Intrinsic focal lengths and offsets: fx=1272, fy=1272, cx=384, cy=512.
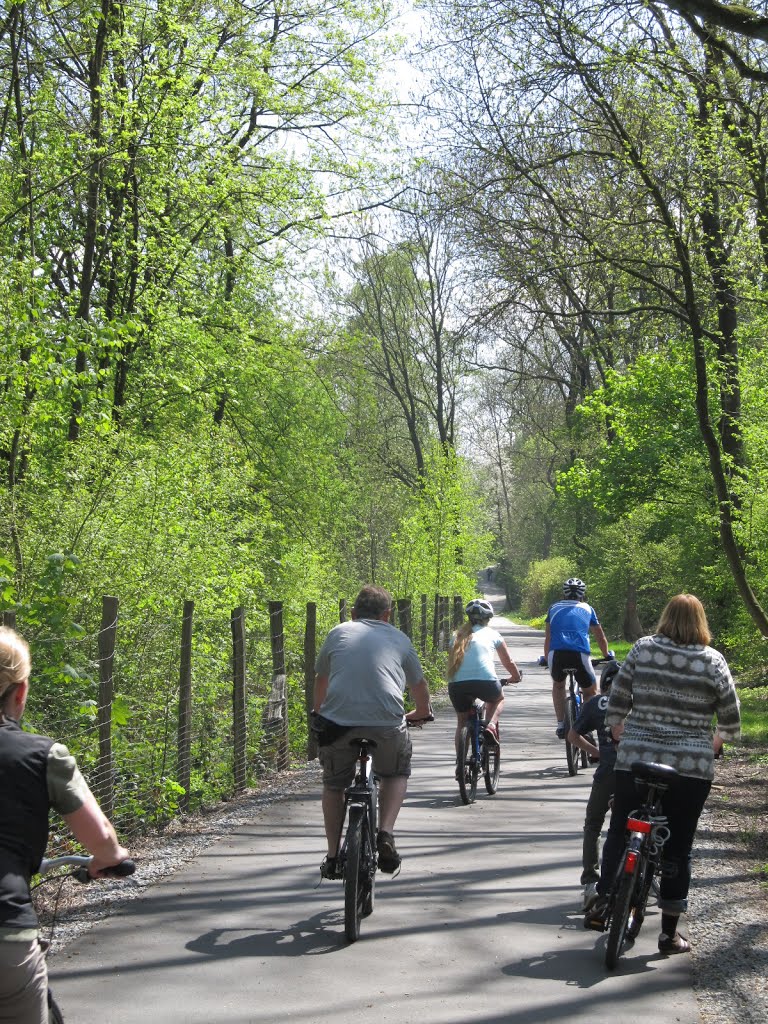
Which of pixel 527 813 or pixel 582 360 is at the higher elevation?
pixel 582 360

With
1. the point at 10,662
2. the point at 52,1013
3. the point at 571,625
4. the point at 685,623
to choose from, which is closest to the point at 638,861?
the point at 685,623

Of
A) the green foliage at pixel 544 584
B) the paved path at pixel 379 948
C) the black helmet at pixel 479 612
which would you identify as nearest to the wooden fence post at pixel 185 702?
the paved path at pixel 379 948

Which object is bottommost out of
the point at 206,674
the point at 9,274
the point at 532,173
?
the point at 206,674

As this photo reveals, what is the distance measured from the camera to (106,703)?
9.24m

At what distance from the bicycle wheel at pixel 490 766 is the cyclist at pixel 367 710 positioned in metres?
4.92

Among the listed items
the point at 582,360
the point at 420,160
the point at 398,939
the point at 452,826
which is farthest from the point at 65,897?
the point at 582,360

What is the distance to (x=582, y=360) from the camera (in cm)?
4781

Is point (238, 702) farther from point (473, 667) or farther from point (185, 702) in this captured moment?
point (473, 667)

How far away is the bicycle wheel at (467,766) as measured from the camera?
1185 centimetres

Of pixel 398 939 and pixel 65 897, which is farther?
pixel 65 897

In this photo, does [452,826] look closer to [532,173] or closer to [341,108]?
[532,173]

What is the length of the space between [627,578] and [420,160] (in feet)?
88.3

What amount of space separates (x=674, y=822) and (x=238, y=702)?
738 cm

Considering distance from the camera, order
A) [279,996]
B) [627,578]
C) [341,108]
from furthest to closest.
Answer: [627,578] < [341,108] < [279,996]
